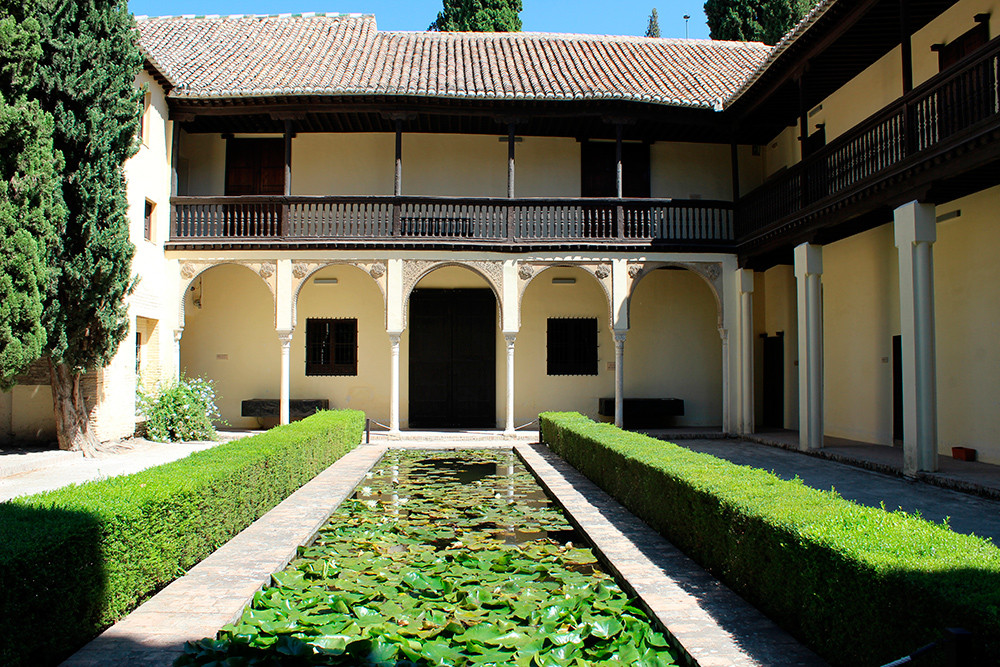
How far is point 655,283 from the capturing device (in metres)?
17.4

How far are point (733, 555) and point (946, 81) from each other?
268 inches

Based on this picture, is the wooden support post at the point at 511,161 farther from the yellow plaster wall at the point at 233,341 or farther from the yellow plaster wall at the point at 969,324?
the yellow plaster wall at the point at 969,324

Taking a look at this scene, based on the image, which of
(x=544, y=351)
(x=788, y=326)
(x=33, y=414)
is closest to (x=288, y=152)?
(x=33, y=414)

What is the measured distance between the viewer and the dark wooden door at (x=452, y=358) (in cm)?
1703

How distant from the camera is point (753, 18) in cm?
2809

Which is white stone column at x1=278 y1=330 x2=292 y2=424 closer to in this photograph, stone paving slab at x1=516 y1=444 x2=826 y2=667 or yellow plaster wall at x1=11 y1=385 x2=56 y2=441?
yellow plaster wall at x1=11 y1=385 x2=56 y2=441

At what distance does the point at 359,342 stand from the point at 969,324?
11791 mm

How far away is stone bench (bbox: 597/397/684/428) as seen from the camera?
16609 mm

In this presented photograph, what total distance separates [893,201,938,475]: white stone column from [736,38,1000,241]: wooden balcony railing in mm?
847

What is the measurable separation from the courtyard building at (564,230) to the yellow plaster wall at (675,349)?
53 millimetres

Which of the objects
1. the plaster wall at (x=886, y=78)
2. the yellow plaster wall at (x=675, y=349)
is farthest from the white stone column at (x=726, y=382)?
the plaster wall at (x=886, y=78)

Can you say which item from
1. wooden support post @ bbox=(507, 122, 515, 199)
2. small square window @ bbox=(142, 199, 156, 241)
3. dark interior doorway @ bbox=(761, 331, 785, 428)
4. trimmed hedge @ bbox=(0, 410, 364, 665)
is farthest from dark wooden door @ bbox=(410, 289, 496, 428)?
trimmed hedge @ bbox=(0, 410, 364, 665)

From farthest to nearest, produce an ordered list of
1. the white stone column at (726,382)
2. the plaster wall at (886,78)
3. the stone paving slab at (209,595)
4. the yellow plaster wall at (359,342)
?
the yellow plaster wall at (359,342) → the white stone column at (726,382) → the plaster wall at (886,78) → the stone paving slab at (209,595)

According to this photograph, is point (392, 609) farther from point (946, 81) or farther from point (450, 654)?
point (946, 81)
